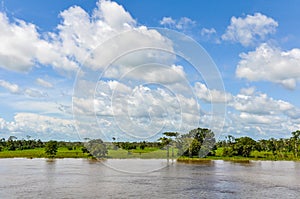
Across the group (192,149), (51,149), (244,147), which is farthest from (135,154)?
(244,147)

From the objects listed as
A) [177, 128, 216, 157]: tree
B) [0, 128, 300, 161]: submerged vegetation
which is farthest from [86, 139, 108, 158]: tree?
[177, 128, 216, 157]: tree

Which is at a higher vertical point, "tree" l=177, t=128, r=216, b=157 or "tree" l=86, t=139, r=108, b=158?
"tree" l=177, t=128, r=216, b=157

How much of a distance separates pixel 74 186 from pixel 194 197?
8.83 meters

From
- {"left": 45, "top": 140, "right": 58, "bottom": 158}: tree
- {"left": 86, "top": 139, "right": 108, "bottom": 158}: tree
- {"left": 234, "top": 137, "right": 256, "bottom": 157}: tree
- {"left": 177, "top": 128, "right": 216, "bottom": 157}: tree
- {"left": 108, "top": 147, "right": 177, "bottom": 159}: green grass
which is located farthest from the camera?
{"left": 234, "top": 137, "right": 256, "bottom": 157}: tree

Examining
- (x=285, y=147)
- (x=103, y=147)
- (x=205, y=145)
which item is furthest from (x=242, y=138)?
(x=103, y=147)

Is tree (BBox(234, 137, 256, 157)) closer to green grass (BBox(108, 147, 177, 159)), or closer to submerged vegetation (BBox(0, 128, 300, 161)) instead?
submerged vegetation (BBox(0, 128, 300, 161))

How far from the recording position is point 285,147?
76.0 metres

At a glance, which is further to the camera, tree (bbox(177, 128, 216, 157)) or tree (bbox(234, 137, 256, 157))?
tree (bbox(234, 137, 256, 157))

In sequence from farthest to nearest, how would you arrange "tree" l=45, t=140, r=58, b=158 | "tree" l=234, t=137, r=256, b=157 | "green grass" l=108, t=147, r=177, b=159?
"tree" l=234, t=137, r=256, b=157
"tree" l=45, t=140, r=58, b=158
"green grass" l=108, t=147, r=177, b=159

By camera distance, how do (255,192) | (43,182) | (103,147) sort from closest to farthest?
(255,192)
(43,182)
(103,147)

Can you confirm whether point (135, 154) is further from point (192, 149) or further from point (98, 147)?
point (98, 147)

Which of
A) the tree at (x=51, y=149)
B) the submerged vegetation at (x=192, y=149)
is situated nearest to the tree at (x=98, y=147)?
the submerged vegetation at (x=192, y=149)

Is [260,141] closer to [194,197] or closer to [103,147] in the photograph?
[103,147]

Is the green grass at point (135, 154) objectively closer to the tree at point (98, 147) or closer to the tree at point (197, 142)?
the tree at point (197, 142)
